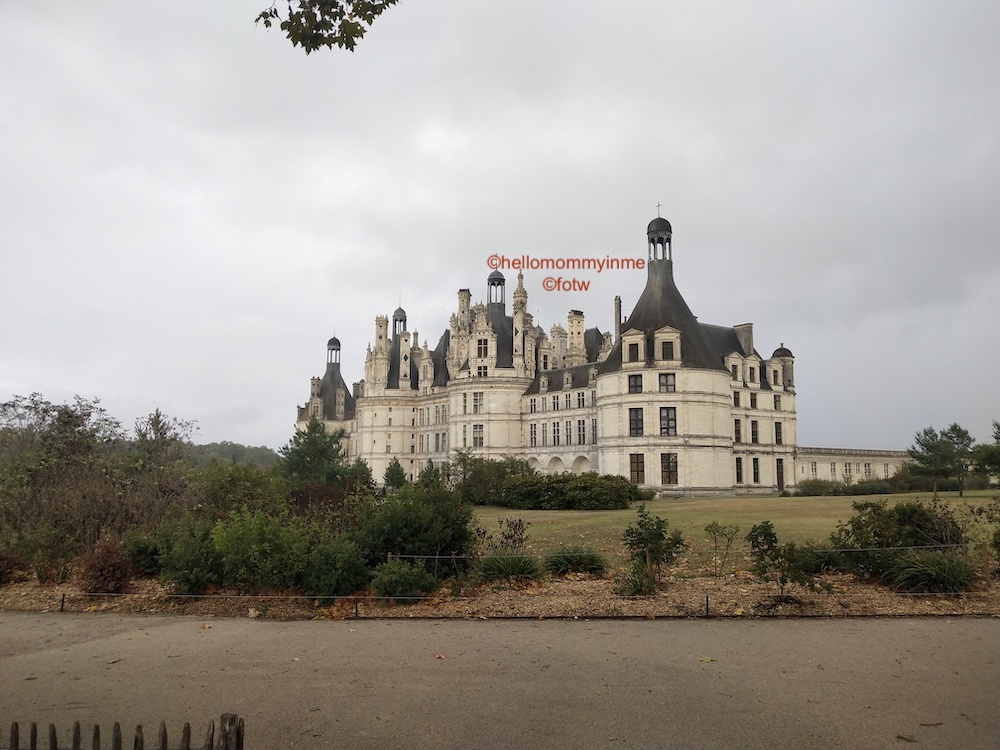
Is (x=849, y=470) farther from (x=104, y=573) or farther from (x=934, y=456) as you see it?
(x=104, y=573)

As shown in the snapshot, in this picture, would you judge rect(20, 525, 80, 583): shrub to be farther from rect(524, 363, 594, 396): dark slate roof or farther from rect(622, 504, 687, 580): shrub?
rect(524, 363, 594, 396): dark slate roof

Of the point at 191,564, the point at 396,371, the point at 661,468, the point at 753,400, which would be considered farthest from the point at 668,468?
the point at 191,564

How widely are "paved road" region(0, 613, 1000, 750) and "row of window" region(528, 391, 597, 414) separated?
45.9 m

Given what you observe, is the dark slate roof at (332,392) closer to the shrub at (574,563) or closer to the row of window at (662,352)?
the row of window at (662,352)

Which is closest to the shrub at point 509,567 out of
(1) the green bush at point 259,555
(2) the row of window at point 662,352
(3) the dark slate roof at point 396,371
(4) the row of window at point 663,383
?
(1) the green bush at point 259,555

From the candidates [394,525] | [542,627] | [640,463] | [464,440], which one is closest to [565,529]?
[394,525]

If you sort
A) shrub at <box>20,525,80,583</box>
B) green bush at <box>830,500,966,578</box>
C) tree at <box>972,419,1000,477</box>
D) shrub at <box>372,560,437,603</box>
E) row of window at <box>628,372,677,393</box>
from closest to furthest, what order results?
1. shrub at <box>372,560,437,603</box>
2. green bush at <box>830,500,966,578</box>
3. shrub at <box>20,525,80,583</box>
4. tree at <box>972,419,1000,477</box>
5. row of window at <box>628,372,677,393</box>

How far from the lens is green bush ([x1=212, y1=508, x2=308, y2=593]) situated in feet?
39.0

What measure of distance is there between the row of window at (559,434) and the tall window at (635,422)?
8.03 m

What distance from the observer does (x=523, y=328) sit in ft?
212

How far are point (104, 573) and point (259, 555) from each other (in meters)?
3.08

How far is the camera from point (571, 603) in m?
11.5

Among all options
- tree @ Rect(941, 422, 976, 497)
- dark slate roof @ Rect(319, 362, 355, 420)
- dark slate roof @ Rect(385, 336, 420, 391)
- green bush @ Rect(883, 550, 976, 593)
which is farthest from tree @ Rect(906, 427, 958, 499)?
dark slate roof @ Rect(319, 362, 355, 420)

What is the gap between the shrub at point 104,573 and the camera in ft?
41.0
